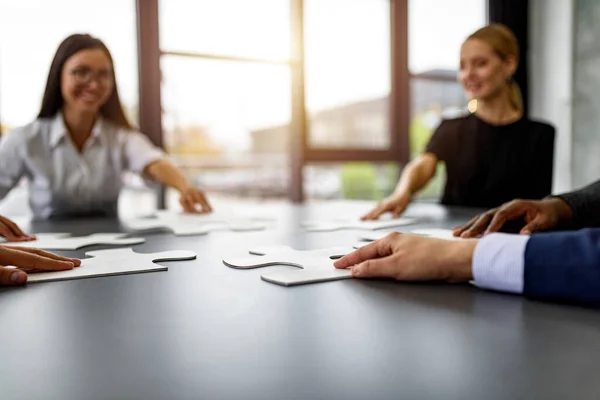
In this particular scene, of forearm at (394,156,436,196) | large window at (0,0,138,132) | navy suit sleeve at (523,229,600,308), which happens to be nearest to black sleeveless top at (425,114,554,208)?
forearm at (394,156,436,196)

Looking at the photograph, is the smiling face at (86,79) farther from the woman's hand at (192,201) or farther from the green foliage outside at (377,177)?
the green foliage outside at (377,177)

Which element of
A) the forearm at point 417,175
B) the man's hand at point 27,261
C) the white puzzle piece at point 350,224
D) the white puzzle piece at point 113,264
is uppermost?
the forearm at point 417,175

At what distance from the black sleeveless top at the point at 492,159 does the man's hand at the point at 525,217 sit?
98cm

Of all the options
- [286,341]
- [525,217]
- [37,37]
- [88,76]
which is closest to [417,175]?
[525,217]

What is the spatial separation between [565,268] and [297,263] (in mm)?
393

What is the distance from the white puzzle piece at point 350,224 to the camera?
4.55 feet

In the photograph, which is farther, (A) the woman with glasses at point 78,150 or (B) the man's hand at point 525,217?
(A) the woman with glasses at point 78,150

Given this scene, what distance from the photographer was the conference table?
0.40 meters

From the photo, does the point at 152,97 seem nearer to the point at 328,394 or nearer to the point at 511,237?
the point at 511,237

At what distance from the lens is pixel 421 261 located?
0.75 metres

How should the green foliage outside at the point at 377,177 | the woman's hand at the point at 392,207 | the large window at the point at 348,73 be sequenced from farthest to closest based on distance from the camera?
the green foliage outside at the point at 377,177
the large window at the point at 348,73
the woman's hand at the point at 392,207

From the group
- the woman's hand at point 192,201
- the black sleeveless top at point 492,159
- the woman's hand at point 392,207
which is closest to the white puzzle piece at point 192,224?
the woman's hand at point 192,201

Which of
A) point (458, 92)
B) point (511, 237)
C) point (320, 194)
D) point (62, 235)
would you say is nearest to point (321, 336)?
point (511, 237)

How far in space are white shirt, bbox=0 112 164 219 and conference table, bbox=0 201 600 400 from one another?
53.2 inches
